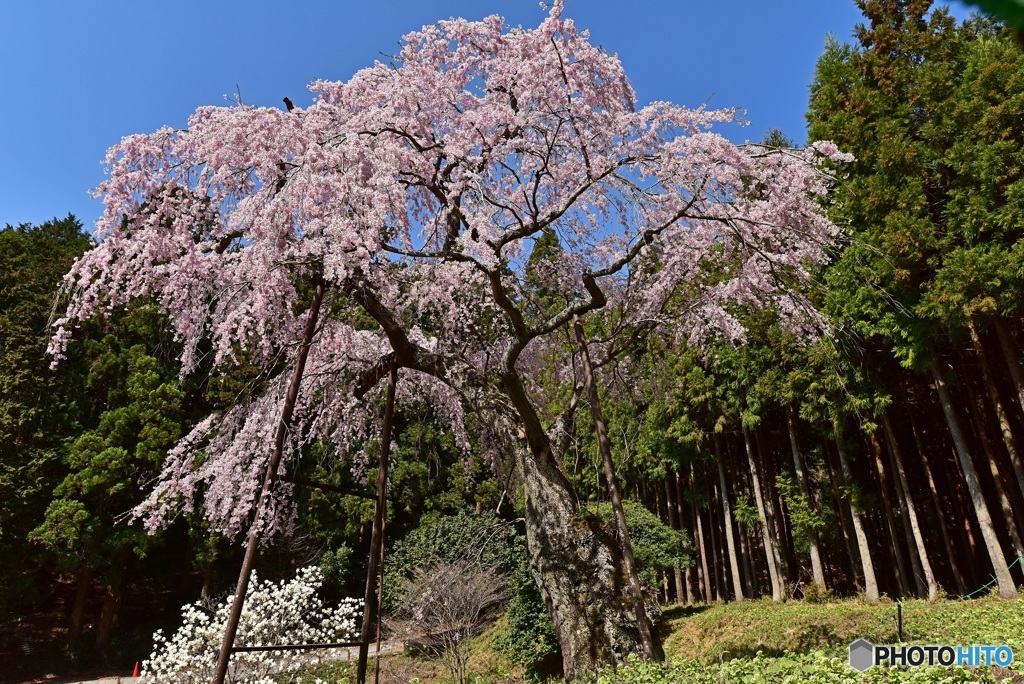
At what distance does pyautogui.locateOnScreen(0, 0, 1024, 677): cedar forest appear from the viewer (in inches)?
206

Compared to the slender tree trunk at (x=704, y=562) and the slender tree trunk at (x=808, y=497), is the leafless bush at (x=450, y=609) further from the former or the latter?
the slender tree trunk at (x=704, y=562)

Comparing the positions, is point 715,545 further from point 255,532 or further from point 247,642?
point 255,532

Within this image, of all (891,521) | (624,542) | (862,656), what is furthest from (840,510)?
(862,656)

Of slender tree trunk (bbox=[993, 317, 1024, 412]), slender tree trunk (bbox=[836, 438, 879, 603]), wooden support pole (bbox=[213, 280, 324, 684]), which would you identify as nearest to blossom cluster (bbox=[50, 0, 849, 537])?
wooden support pole (bbox=[213, 280, 324, 684])

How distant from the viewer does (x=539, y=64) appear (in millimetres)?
5824

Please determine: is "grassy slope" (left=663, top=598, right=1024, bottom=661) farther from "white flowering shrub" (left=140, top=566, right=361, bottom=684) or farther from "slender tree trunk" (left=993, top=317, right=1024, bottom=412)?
"white flowering shrub" (left=140, top=566, right=361, bottom=684)

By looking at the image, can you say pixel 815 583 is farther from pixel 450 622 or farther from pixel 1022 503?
pixel 450 622

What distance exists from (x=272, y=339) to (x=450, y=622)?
673 centimetres

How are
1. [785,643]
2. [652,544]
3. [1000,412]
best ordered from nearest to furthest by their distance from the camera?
[785,643]
[1000,412]
[652,544]
